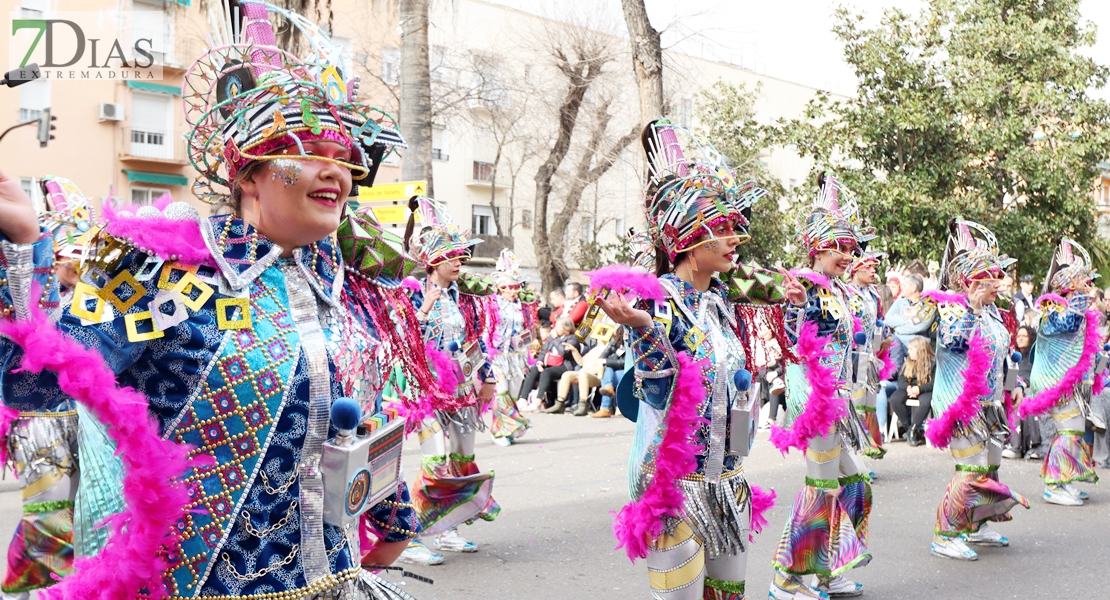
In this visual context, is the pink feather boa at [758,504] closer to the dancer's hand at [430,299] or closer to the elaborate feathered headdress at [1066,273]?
the dancer's hand at [430,299]

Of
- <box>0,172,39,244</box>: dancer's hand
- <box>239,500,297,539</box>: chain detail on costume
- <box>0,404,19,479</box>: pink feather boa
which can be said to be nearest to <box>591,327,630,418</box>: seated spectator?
<box>0,404,19,479</box>: pink feather boa

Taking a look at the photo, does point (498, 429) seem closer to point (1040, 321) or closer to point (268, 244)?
point (1040, 321)

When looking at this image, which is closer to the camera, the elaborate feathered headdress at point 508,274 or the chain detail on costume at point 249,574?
the chain detail on costume at point 249,574

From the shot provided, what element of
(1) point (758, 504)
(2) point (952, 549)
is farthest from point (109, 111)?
(1) point (758, 504)

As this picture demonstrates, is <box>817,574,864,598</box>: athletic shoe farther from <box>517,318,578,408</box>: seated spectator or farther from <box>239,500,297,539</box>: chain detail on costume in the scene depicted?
<box>517,318,578,408</box>: seated spectator

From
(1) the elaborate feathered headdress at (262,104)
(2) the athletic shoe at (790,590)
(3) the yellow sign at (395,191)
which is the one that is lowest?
(2) the athletic shoe at (790,590)

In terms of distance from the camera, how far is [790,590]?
5.72 meters

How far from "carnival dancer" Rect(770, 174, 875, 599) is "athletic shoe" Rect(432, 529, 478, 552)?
2.17 metres

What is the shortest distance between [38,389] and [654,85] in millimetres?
12480

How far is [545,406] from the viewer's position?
1623 centimetres

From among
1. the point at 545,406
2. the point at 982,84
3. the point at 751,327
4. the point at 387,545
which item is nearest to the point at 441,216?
the point at 751,327

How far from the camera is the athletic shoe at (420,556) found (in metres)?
6.79

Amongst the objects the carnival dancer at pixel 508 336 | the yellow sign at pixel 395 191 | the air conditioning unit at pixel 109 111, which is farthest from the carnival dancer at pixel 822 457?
the air conditioning unit at pixel 109 111
